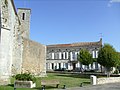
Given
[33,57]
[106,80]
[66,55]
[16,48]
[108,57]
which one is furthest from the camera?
[66,55]

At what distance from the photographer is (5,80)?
16.8 meters

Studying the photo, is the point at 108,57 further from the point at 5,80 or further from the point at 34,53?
the point at 5,80

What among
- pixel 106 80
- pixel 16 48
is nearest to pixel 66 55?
pixel 16 48

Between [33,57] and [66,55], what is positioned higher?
[66,55]

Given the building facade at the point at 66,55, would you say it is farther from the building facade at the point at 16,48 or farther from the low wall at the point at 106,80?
the low wall at the point at 106,80

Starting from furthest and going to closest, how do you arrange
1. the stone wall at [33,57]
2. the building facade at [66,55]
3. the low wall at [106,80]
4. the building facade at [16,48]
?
the building facade at [66,55]
the stone wall at [33,57]
the low wall at [106,80]
the building facade at [16,48]

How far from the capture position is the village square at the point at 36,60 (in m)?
16.9

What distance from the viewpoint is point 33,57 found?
30.5 metres

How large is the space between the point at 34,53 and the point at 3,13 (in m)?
14.5

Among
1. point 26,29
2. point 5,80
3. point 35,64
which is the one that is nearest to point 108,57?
point 35,64

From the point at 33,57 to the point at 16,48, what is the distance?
4.09 m

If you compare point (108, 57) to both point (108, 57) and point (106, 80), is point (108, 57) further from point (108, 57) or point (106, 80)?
point (106, 80)

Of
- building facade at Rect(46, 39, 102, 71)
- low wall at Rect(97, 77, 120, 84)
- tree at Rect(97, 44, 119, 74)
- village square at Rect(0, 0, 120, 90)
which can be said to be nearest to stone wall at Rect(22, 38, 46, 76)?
village square at Rect(0, 0, 120, 90)

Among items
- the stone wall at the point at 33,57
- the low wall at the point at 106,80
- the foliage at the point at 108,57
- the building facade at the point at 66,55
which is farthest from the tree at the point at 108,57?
the building facade at the point at 66,55
